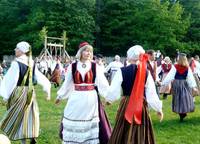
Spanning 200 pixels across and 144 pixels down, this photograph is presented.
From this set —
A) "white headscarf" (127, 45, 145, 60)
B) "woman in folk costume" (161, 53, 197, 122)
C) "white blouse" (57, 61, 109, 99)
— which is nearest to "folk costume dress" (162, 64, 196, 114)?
"woman in folk costume" (161, 53, 197, 122)

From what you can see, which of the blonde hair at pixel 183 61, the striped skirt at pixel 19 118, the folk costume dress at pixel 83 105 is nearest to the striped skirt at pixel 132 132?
the folk costume dress at pixel 83 105

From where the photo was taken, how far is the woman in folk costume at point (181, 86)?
10.1 meters

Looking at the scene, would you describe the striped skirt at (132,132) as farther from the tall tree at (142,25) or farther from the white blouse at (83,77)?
the tall tree at (142,25)

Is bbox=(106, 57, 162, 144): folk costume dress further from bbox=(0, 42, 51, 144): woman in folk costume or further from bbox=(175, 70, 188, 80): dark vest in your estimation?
bbox=(175, 70, 188, 80): dark vest

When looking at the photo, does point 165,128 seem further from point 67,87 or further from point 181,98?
point 67,87

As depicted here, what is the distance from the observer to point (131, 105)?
246 inches

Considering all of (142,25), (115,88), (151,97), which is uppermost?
(142,25)

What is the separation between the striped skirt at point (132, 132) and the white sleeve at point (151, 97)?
12 cm

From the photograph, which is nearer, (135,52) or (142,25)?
(135,52)

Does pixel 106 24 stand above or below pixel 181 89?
above

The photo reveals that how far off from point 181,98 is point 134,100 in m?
4.15

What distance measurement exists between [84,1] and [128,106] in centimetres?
4588

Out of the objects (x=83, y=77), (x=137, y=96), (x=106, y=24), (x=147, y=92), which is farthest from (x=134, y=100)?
(x=106, y=24)

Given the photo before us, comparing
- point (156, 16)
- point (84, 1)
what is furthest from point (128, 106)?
point (84, 1)
